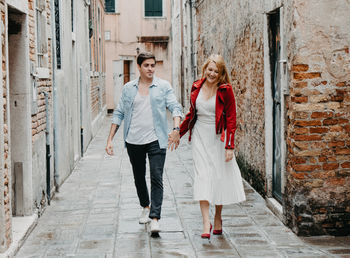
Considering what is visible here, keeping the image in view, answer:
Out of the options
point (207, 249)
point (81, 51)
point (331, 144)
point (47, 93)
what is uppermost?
point (81, 51)

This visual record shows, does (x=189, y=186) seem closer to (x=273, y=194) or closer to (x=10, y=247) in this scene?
(x=273, y=194)

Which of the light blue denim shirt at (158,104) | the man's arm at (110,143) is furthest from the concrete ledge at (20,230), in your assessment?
the light blue denim shirt at (158,104)

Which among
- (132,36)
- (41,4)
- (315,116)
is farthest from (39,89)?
(132,36)

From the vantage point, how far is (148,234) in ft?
20.6

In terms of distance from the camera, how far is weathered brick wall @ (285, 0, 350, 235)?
5.96m

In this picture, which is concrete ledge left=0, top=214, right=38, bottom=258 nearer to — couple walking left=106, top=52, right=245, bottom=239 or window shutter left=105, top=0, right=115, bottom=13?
couple walking left=106, top=52, right=245, bottom=239

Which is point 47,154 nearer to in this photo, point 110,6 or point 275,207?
point 275,207

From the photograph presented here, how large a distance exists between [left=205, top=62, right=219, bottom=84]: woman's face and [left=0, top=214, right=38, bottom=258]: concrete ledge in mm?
2322

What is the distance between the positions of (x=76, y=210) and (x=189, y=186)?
6.87 feet

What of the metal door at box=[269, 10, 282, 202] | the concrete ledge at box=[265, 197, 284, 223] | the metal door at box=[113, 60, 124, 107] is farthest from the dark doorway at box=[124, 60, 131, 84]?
the concrete ledge at box=[265, 197, 284, 223]

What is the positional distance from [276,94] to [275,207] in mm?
1342

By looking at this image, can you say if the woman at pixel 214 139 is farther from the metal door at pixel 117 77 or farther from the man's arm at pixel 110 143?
the metal door at pixel 117 77

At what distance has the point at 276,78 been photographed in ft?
24.4

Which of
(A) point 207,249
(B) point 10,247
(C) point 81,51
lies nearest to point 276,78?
(A) point 207,249
